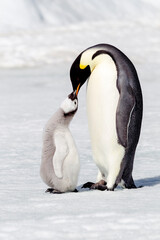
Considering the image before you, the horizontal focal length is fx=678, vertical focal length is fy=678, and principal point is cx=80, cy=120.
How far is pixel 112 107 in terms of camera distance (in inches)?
155

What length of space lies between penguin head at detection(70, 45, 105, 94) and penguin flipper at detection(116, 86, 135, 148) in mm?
291

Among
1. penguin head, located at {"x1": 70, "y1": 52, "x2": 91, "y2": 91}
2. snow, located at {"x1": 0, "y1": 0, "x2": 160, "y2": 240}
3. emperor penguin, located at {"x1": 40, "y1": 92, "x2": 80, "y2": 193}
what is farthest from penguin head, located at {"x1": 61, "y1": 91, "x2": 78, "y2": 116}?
snow, located at {"x1": 0, "y1": 0, "x2": 160, "y2": 240}

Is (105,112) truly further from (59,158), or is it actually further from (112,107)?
(59,158)

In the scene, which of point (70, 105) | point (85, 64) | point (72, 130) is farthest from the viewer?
point (72, 130)

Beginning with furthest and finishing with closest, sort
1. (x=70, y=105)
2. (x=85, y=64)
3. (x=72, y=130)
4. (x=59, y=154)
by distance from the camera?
(x=72, y=130)
(x=85, y=64)
(x=70, y=105)
(x=59, y=154)

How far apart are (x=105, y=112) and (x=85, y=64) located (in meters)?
0.33

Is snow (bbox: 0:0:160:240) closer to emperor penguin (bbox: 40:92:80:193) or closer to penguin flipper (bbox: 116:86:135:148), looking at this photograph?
emperor penguin (bbox: 40:92:80:193)

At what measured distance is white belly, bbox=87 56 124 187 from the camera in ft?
12.9

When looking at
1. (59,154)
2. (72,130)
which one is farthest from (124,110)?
(72,130)

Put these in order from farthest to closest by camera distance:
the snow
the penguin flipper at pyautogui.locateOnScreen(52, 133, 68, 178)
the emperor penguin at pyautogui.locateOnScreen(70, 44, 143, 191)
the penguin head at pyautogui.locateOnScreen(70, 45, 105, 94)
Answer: the penguin head at pyautogui.locateOnScreen(70, 45, 105, 94), the emperor penguin at pyautogui.locateOnScreen(70, 44, 143, 191), the penguin flipper at pyautogui.locateOnScreen(52, 133, 68, 178), the snow

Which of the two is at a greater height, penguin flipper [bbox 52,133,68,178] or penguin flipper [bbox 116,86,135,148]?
penguin flipper [bbox 116,86,135,148]

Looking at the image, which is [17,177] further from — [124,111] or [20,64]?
[20,64]

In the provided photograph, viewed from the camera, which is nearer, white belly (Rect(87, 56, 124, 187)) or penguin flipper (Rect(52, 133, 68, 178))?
penguin flipper (Rect(52, 133, 68, 178))

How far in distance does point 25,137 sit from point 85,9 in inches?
751
